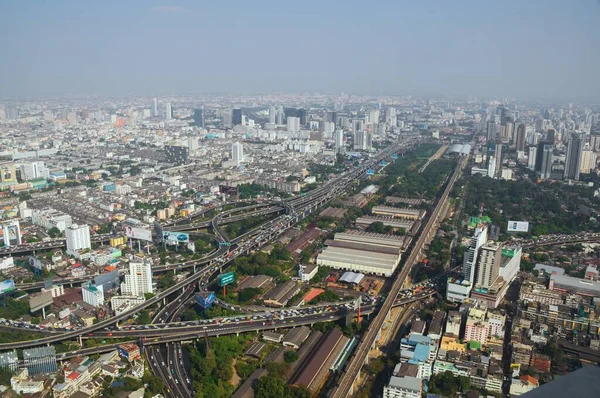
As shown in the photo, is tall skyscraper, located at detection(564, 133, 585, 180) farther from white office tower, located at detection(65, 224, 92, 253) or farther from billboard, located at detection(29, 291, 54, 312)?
billboard, located at detection(29, 291, 54, 312)

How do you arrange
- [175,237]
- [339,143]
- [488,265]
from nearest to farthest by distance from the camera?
1. [488,265]
2. [175,237]
3. [339,143]

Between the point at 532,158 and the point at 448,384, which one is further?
the point at 532,158

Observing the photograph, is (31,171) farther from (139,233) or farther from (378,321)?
(378,321)

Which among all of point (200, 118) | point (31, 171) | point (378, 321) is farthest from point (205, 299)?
point (200, 118)

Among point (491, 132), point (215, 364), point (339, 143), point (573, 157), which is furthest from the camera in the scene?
point (491, 132)

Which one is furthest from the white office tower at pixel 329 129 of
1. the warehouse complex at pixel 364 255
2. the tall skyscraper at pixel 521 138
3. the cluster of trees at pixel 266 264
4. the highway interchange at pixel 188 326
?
the cluster of trees at pixel 266 264

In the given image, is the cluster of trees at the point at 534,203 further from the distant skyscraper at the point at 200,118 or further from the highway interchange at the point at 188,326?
the distant skyscraper at the point at 200,118

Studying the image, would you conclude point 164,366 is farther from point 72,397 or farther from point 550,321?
point 550,321

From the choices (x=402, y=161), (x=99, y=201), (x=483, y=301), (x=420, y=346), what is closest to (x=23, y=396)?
(x=420, y=346)
